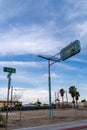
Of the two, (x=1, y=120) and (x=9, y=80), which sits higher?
(x=9, y=80)

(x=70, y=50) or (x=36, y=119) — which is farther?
(x=36, y=119)

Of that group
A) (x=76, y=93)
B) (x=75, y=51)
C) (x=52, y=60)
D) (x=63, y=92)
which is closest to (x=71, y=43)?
(x=75, y=51)

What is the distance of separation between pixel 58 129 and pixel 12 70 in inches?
201

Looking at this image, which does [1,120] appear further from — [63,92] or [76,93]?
[63,92]

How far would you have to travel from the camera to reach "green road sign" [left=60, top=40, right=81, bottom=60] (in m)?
20.6

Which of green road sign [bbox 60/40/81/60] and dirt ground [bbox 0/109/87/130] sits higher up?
green road sign [bbox 60/40/81/60]

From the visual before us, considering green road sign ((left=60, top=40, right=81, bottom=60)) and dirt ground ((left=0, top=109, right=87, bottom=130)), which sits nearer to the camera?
dirt ground ((left=0, top=109, right=87, bottom=130))

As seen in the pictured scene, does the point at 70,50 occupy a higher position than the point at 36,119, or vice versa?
the point at 70,50

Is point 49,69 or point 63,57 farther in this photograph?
point 49,69

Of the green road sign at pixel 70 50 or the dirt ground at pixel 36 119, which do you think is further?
the green road sign at pixel 70 50

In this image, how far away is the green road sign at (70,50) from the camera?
20641mm

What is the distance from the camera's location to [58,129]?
1599 cm

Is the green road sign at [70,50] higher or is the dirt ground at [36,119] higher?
the green road sign at [70,50]

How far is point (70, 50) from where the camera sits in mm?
21766
